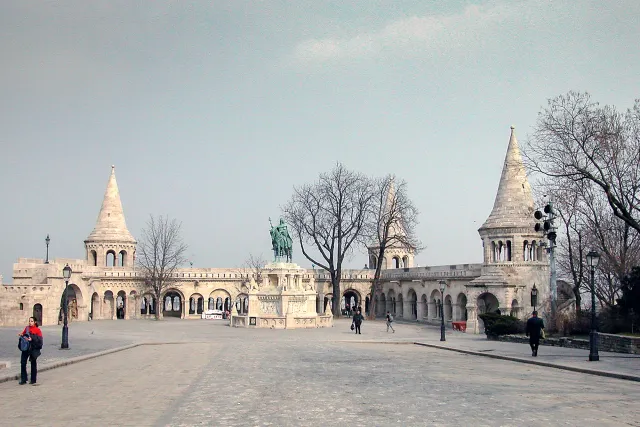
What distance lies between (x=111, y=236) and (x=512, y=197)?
3302cm

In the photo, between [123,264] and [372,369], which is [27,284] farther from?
[372,369]

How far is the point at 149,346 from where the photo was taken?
25469 mm

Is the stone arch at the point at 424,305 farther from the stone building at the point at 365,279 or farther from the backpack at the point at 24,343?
the backpack at the point at 24,343

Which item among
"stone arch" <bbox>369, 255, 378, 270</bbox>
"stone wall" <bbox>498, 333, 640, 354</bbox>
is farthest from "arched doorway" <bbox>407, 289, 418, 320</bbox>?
"stone wall" <bbox>498, 333, 640, 354</bbox>

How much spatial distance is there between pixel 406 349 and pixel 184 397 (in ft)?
43.6

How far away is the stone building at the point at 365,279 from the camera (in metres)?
39.4

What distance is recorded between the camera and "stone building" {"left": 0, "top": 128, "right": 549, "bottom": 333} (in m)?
39.4

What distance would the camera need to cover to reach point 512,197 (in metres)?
40.3

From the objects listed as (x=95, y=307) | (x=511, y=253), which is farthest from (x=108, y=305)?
(x=511, y=253)

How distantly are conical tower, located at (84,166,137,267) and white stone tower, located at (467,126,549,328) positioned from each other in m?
30.8

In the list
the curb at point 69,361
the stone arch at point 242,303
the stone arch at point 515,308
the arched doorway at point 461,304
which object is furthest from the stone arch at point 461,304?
the curb at point 69,361

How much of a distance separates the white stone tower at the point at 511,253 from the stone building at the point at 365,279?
0.19 ft

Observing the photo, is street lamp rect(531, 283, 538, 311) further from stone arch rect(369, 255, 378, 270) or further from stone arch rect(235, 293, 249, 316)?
stone arch rect(235, 293, 249, 316)

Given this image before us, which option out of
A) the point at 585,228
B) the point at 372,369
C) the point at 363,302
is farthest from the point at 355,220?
the point at 372,369
